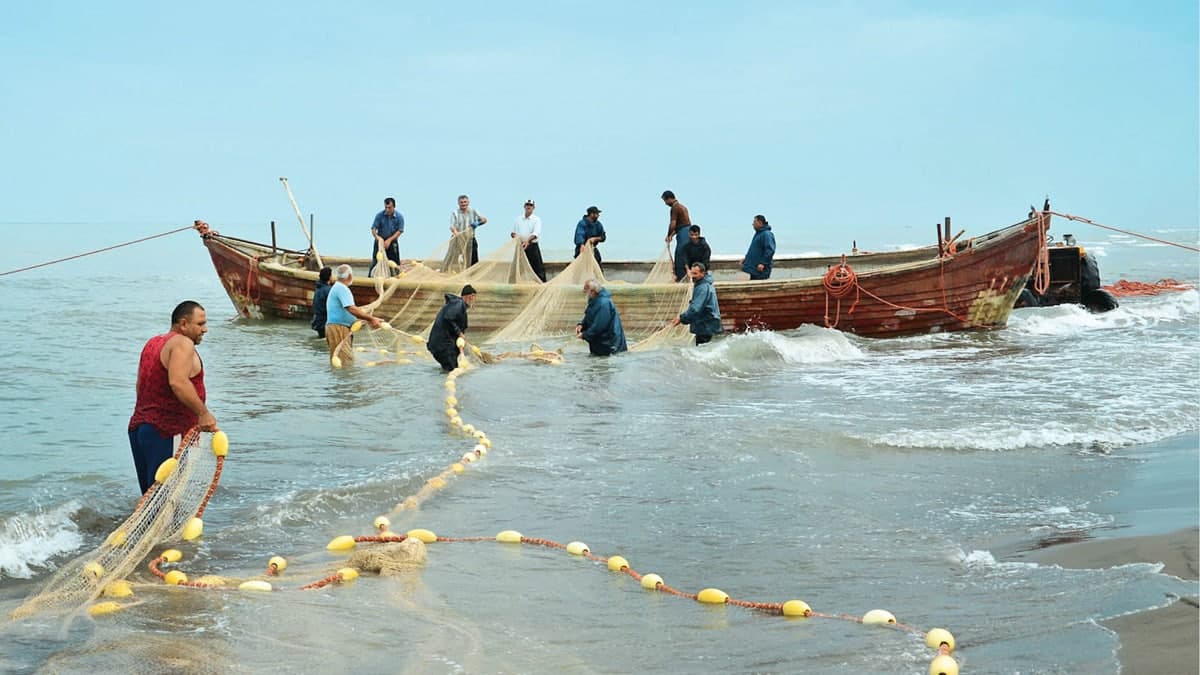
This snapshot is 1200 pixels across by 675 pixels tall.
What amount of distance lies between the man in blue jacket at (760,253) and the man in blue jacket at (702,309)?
258cm

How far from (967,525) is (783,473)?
5.26 feet

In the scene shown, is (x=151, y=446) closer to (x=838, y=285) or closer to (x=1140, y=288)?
(x=838, y=285)

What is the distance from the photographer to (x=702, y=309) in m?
12.9

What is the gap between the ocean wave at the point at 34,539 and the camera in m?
5.70

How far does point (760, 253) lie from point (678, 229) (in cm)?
119

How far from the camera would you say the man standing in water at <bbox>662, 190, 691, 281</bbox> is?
1559cm

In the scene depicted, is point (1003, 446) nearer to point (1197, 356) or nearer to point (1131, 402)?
point (1131, 402)

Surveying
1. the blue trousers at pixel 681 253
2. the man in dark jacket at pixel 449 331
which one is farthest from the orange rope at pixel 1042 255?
the man in dark jacket at pixel 449 331

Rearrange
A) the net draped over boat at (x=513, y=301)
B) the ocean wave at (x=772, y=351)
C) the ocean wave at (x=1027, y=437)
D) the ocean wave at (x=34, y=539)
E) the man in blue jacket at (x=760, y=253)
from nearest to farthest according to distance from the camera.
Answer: the ocean wave at (x=34, y=539), the ocean wave at (x=1027, y=437), the ocean wave at (x=772, y=351), the net draped over boat at (x=513, y=301), the man in blue jacket at (x=760, y=253)

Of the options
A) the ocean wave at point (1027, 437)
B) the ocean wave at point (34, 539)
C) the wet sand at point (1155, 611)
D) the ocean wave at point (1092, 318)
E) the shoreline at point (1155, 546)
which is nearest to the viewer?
the wet sand at point (1155, 611)

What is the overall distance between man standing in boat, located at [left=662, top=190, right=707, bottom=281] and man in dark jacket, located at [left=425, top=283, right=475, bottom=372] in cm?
442

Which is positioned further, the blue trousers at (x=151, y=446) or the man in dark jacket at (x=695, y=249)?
the man in dark jacket at (x=695, y=249)

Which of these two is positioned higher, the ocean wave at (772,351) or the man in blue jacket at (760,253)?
the man in blue jacket at (760,253)

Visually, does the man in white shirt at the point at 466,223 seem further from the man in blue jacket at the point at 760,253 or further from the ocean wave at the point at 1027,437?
the ocean wave at the point at 1027,437
